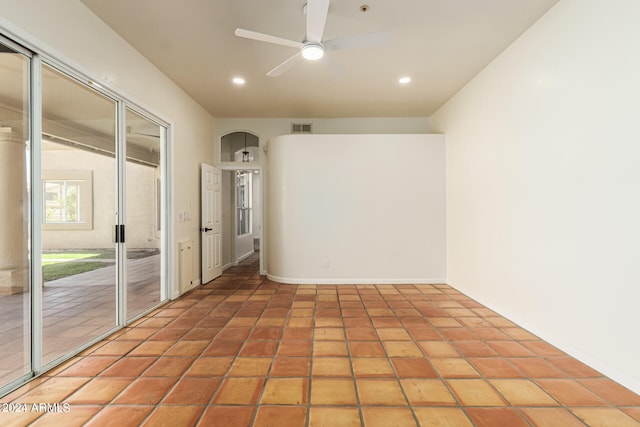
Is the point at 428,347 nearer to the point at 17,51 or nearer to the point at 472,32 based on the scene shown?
the point at 472,32

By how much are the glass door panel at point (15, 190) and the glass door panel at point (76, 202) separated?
6.5 inches

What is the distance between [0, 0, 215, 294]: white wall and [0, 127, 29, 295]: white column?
0.78m

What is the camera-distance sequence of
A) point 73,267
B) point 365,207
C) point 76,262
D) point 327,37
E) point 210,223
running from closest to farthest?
1. point 327,37
2. point 76,262
3. point 73,267
4. point 365,207
5. point 210,223

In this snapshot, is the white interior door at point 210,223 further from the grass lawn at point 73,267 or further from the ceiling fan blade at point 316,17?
the ceiling fan blade at point 316,17

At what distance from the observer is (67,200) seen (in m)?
2.63

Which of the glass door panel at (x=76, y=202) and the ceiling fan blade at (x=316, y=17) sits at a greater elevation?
the ceiling fan blade at (x=316, y=17)

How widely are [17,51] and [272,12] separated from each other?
196cm

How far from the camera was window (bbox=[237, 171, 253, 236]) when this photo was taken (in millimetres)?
7195

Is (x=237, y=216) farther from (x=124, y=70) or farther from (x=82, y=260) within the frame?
(x=124, y=70)

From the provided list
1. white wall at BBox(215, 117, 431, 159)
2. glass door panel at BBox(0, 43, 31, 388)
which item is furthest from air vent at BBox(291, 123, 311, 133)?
glass door panel at BBox(0, 43, 31, 388)

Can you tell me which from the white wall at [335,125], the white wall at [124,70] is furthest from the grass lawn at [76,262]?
the white wall at [335,125]

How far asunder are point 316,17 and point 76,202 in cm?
283

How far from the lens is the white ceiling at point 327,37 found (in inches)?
98.5

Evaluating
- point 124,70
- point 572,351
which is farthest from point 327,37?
point 572,351
